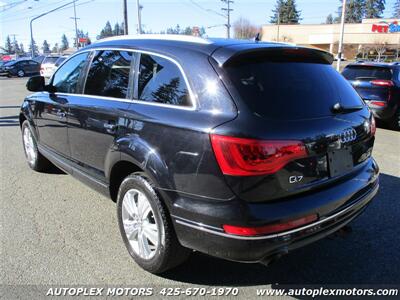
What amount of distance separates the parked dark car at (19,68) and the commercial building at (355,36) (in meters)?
50.7

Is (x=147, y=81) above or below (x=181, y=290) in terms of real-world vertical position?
above

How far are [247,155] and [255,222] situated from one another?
0.42 metres

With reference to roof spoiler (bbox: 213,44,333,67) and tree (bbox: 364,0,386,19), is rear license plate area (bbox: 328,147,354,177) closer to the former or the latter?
roof spoiler (bbox: 213,44,333,67)

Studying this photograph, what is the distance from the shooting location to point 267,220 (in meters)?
2.44

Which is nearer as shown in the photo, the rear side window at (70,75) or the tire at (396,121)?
the rear side window at (70,75)

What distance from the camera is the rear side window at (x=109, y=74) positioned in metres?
3.47

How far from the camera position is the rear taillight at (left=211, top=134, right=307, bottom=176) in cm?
241

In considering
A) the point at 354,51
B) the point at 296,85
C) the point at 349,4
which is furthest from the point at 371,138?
the point at 349,4

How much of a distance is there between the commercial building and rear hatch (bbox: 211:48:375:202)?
70.2 m

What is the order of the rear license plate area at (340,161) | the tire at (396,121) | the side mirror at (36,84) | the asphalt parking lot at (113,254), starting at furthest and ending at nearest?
the tire at (396,121), the side mirror at (36,84), the asphalt parking lot at (113,254), the rear license plate area at (340,161)

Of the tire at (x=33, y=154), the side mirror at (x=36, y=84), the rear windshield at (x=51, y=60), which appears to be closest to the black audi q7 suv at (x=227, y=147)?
the side mirror at (x=36, y=84)

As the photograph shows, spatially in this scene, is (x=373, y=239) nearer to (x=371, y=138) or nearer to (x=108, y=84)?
(x=371, y=138)

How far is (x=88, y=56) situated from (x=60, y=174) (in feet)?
7.41

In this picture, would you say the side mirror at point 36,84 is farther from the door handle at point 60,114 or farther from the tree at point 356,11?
the tree at point 356,11
